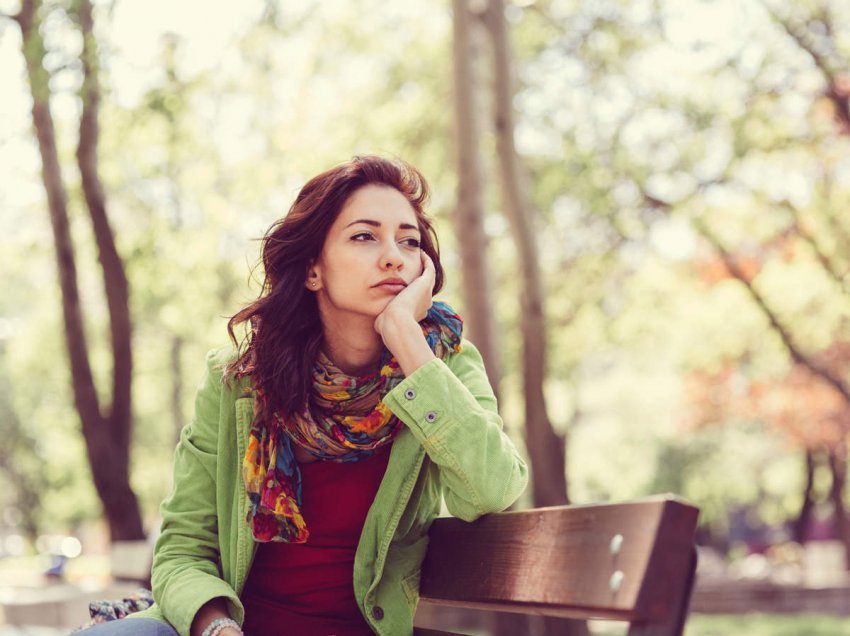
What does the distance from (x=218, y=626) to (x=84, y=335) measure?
9.57 meters

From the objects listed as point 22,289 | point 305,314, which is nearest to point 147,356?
point 22,289

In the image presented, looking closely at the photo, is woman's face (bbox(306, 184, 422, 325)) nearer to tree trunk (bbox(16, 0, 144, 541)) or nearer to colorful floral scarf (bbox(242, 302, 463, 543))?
colorful floral scarf (bbox(242, 302, 463, 543))

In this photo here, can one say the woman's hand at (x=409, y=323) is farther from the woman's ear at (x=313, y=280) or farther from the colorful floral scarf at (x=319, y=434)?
the woman's ear at (x=313, y=280)

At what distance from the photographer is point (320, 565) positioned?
113 inches

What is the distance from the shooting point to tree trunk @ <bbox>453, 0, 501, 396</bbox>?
9.33 metres

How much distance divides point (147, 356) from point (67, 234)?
18.4 metres

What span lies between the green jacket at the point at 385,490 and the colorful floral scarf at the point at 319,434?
0.21 ft

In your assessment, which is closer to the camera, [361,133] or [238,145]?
[361,133]

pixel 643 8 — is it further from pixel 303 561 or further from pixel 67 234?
pixel 303 561

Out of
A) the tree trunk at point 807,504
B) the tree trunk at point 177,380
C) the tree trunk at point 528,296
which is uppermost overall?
the tree trunk at point 528,296

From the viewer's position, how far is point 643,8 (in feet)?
45.9

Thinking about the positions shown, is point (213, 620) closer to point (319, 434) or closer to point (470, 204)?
point (319, 434)

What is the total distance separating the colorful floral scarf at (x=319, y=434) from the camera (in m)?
2.74

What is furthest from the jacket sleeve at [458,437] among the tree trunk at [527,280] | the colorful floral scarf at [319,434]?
the tree trunk at [527,280]
